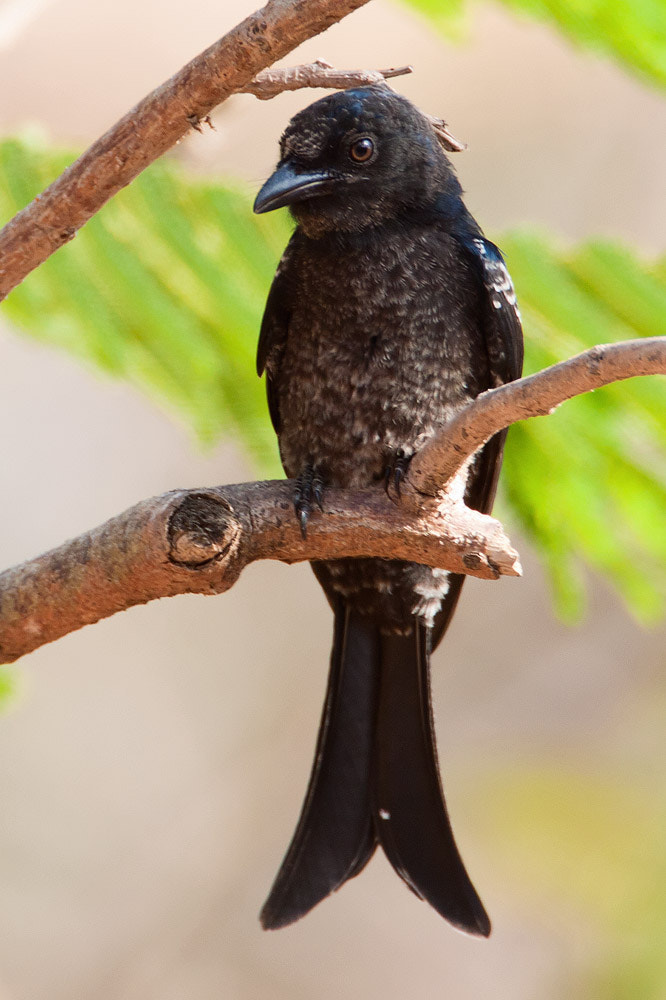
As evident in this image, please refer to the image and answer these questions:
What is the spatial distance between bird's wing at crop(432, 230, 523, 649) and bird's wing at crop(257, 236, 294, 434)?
380mm

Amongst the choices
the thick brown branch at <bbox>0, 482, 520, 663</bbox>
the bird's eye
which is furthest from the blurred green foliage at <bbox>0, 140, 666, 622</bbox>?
the thick brown branch at <bbox>0, 482, 520, 663</bbox>

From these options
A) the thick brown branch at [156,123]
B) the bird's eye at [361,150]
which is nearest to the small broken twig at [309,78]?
the thick brown branch at [156,123]

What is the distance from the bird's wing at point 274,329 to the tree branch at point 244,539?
0.62 m

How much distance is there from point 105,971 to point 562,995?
2.11 m

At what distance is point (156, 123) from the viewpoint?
1.52m

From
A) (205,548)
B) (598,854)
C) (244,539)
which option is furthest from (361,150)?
(598,854)

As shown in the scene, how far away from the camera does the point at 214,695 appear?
19.6ft

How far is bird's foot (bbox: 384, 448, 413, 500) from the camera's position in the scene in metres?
2.00

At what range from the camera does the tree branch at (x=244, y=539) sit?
5.72 feet

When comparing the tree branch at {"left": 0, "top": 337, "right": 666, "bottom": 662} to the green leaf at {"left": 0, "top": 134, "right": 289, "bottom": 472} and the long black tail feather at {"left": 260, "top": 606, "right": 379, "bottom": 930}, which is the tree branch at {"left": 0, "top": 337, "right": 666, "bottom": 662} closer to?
the green leaf at {"left": 0, "top": 134, "right": 289, "bottom": 472}

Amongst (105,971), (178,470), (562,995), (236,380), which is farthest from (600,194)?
(105,971)

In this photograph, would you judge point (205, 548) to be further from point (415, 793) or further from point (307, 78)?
point (415, 793)

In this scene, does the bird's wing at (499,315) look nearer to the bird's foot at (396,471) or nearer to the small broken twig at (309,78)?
the bird's foot at (396,471)

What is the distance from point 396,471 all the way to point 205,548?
0.55 m
